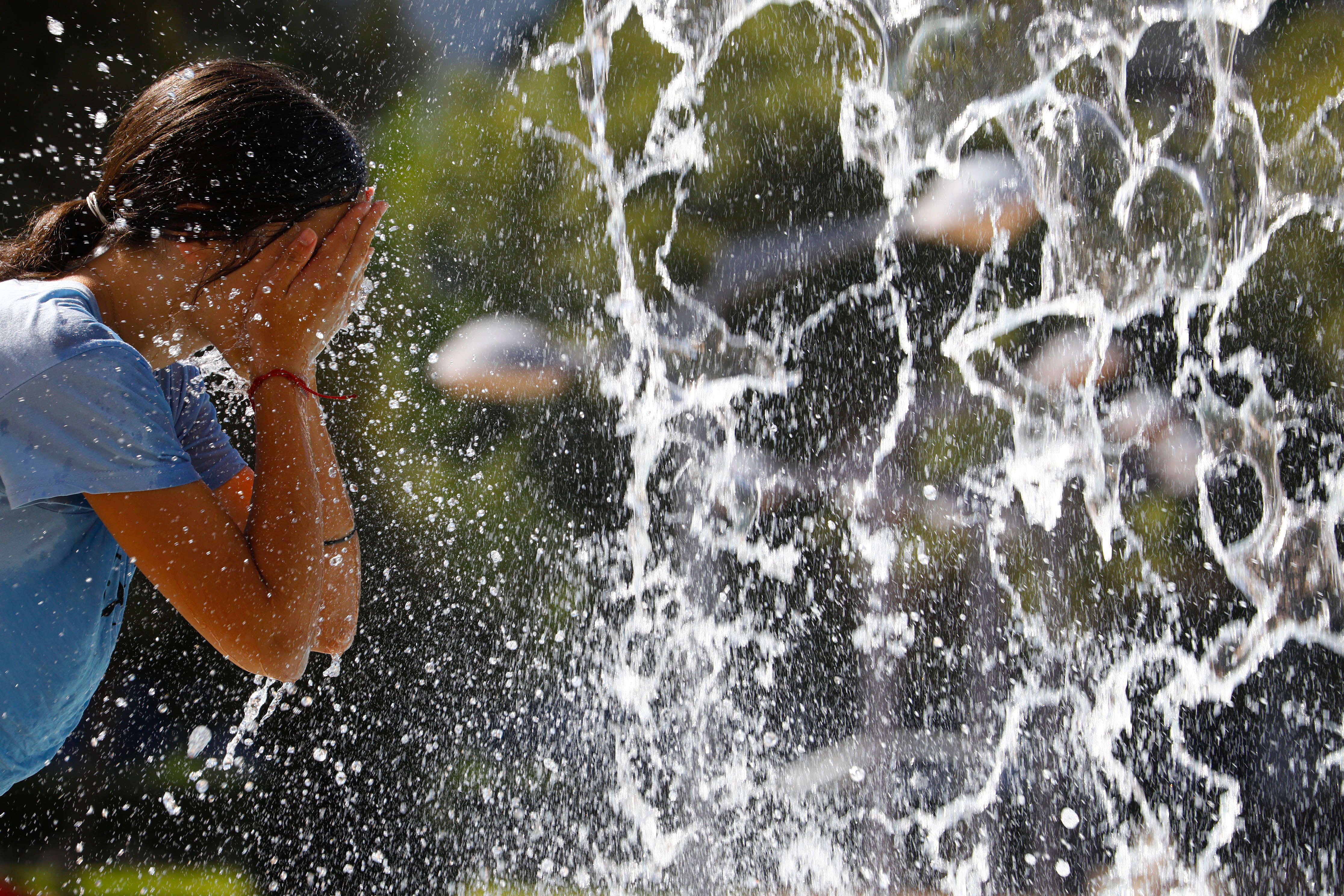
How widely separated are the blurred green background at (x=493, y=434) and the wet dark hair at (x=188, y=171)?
275cm

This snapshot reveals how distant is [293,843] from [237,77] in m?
3.58

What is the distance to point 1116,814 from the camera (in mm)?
3510

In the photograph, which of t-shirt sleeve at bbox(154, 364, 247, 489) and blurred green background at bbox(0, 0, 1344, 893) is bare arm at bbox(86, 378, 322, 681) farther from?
blurred green background at bbox(0, 0, 1344, 893)

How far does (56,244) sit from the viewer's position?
4.05 ft

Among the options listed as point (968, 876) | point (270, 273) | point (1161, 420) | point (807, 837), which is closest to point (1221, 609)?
point (1161, 420)

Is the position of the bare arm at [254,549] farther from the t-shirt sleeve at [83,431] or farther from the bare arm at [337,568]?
the bare arm at [337,568]

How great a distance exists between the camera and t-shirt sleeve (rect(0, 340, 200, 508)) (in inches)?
40.9

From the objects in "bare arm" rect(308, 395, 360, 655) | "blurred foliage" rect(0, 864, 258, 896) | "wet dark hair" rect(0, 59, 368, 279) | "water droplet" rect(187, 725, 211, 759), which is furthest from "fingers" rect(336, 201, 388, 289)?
"water droplet" rect(187, 725, 211, 759)

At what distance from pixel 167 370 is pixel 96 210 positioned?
335 millimetres

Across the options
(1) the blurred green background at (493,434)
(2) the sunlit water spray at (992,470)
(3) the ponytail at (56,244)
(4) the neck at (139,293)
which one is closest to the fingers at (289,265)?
(4) the neck at (139,293)

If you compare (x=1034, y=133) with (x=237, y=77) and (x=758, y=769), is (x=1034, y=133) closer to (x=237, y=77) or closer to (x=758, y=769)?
(x=758, y=769)

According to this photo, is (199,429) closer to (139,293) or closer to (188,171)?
(139,293)

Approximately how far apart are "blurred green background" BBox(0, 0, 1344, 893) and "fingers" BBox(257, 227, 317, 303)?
2.61 m

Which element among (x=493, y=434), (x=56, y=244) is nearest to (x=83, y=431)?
(x=56, y=244)
